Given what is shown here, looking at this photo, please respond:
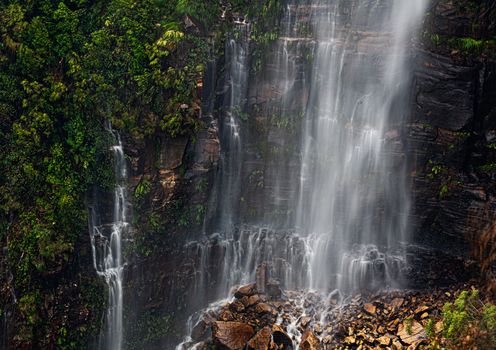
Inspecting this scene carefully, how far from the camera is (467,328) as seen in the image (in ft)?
40.9

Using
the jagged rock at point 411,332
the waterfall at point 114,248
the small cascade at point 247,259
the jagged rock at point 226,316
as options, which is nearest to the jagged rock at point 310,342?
the jagged rock at point 226,316

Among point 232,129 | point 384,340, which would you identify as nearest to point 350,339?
point 384,340

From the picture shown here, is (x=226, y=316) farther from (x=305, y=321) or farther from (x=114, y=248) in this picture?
(x=114, y=248)

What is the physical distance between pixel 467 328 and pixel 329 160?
32.0 feet

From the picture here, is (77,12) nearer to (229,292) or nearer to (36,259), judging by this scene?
(36,259)

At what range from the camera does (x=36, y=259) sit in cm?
1461

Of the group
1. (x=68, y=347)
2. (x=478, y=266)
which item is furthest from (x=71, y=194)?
(x=478, y=266)

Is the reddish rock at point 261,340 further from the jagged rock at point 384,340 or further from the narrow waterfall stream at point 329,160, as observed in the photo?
the jagged rock at point 384,340

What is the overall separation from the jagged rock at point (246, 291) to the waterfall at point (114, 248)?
5.03m

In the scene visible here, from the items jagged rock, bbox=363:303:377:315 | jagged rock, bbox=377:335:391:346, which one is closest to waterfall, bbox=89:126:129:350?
jagged rock, bbox=363:303:377:315

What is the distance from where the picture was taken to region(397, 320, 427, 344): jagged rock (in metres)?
14.8

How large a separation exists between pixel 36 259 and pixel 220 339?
746 cm

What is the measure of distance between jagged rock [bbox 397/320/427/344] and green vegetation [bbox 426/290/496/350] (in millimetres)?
1171

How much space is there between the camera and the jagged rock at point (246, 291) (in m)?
17.7
